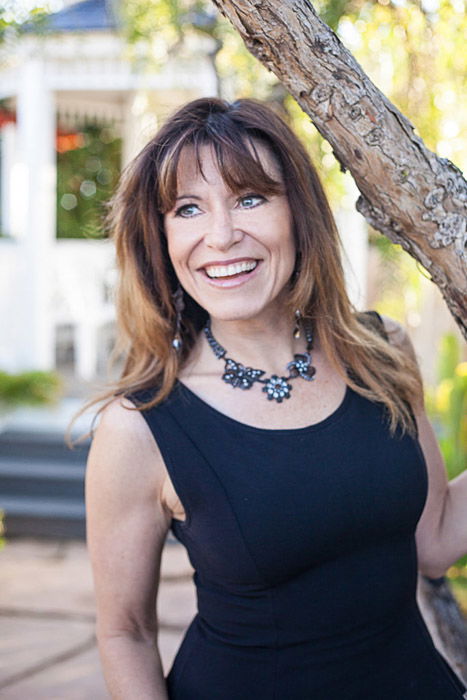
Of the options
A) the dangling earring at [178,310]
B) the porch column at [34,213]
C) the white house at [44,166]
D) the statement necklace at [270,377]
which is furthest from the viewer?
the porch column at [34,213]

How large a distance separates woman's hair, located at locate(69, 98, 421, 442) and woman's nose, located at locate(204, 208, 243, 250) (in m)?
0.05

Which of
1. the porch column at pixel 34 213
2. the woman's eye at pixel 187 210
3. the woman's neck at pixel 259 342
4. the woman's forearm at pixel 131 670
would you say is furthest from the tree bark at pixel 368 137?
the porch column at pixel 34 213

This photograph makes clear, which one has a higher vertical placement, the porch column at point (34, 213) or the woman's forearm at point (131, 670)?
the porch column at point (34, 213)

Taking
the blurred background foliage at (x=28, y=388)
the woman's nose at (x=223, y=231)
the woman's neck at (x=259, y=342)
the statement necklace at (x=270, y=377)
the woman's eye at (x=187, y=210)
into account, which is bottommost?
the blurred background foliage at (x=28, y=388)

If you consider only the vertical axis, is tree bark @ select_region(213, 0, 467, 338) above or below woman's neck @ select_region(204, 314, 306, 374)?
above

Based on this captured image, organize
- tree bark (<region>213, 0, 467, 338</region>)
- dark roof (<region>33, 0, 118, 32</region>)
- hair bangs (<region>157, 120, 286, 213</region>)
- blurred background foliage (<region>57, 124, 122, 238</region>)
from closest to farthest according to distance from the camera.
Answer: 1. tree bark (<region>213, 0, 467, 338</region>)
2. hair bangs (<region>157, 120, 286, 213</region>)
3. dark roof (<region>33, 0, 118, 32</region>)
4. blurred background foliage (<region>57, 124, 122, 238</region>)

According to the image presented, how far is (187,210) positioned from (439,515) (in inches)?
32.1

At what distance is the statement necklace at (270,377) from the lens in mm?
1707

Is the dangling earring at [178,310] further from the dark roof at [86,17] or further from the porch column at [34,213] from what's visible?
the porch column at [34,213]

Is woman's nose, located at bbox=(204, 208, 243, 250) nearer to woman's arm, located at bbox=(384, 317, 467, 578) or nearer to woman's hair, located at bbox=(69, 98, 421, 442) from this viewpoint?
woman's hair, located at bbox=(69, 98, 421, 442)

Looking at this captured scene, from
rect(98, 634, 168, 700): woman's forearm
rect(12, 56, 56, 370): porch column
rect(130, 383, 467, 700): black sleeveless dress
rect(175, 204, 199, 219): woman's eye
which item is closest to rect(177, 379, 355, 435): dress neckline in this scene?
rect(130, 383, 467, 700): black sleeveless dress

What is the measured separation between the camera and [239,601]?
5.22 feet

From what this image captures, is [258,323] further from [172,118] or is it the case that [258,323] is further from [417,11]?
[417,11]

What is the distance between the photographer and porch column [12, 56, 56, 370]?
21.7 ft
